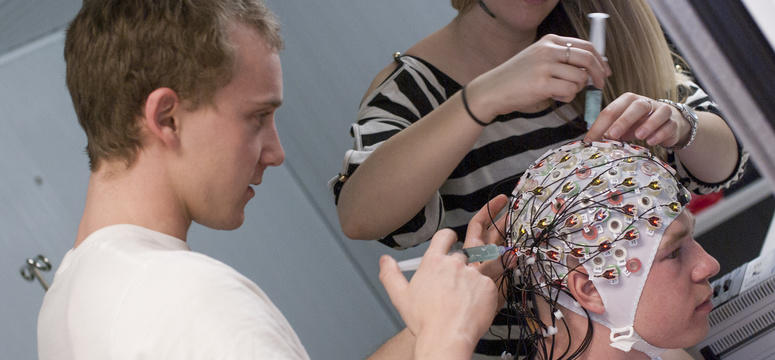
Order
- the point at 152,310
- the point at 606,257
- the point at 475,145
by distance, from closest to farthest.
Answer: the point at 152,310, the point at 606,257, the point at 475,145

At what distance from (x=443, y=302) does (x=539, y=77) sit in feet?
1.49

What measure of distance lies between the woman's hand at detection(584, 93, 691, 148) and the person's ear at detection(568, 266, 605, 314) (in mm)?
265

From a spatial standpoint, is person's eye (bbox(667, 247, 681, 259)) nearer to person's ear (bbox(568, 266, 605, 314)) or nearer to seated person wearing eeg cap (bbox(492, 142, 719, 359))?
seated person wearing eeg cap (bbox(492, 142, 719, 359))

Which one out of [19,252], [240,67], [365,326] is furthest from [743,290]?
[19,252]

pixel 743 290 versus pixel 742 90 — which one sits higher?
pixel 742 90

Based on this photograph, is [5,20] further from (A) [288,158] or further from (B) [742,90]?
(B) [742,90]

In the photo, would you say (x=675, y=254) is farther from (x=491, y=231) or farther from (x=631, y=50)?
(x=631, y=50)

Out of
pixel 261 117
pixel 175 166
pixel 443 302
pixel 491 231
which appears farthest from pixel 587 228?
pixel 175 166

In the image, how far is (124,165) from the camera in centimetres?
101

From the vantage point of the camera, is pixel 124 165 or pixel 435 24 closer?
pixel 124 165

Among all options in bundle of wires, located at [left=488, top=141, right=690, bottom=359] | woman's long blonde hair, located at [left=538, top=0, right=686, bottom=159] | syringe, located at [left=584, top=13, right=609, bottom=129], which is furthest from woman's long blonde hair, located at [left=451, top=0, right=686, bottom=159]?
bundle of wires, located at [left=488, top=141, right=690, bottom=359]

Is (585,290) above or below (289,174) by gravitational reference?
below

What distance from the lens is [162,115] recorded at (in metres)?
0.99

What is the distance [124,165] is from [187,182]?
0.29 feet
